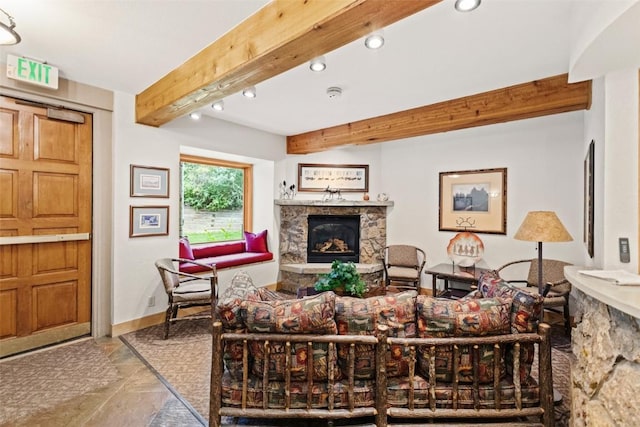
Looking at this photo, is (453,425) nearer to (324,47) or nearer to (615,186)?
(615,186)

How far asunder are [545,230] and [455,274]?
5.77 ft

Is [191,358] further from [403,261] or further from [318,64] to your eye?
[403,261]

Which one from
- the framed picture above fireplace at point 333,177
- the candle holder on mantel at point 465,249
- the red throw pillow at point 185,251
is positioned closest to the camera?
the red throw pillow at point 185,251

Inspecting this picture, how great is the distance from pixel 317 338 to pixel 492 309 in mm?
1018

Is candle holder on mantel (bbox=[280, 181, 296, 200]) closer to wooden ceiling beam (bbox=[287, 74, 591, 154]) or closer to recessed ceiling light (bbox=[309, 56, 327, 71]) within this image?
wooden ceiling beam (bbox=[287, 74, 591, 154])

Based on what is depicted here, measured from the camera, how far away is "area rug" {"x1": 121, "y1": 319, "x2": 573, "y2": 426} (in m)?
2.13

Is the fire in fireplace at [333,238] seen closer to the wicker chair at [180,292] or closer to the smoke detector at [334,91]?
the wicker chair at [180,292]

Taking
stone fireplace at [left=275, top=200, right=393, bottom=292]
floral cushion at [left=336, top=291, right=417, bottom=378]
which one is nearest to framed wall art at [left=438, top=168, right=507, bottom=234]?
stone fireplace at [left=275, top=200, right=393, bottom=292]

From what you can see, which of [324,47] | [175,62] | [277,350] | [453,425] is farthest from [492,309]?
[175,62]

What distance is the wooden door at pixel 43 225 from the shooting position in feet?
8.68

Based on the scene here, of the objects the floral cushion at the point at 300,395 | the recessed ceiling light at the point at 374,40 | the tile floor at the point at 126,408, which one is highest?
the recessed ceiling light at the point at 374,40

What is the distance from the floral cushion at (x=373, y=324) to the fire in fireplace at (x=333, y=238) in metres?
3.34

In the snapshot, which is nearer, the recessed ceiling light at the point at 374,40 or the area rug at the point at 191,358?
the recessed ceiling light at the point at 374,40

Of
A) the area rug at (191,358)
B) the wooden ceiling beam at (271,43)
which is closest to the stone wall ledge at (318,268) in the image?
the area rug at (191,358)
